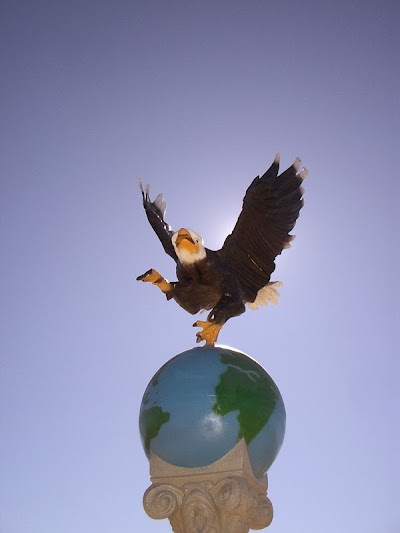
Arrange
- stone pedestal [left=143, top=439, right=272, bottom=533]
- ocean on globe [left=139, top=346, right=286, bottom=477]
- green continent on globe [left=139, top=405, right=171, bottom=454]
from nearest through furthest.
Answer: stone pedestal [left=143, top=439, right=272, bottom=533], ocean on globe [left=139, top=346, right=286, bottom=477], green continent on globe [left=139, top=405, right=171, bottom=454]

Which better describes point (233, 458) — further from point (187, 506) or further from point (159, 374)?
point (159, 374)

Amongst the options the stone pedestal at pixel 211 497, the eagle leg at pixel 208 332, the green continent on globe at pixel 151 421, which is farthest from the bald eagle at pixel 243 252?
the stone pedestal at pixel 211 497

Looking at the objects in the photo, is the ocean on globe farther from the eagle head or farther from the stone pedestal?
the eagle head

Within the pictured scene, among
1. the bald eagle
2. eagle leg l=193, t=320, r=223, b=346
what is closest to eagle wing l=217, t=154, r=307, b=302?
the bald eagle

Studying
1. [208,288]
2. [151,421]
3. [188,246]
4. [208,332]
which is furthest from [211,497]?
[188,246]

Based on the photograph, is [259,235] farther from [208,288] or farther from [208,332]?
[208,332]
